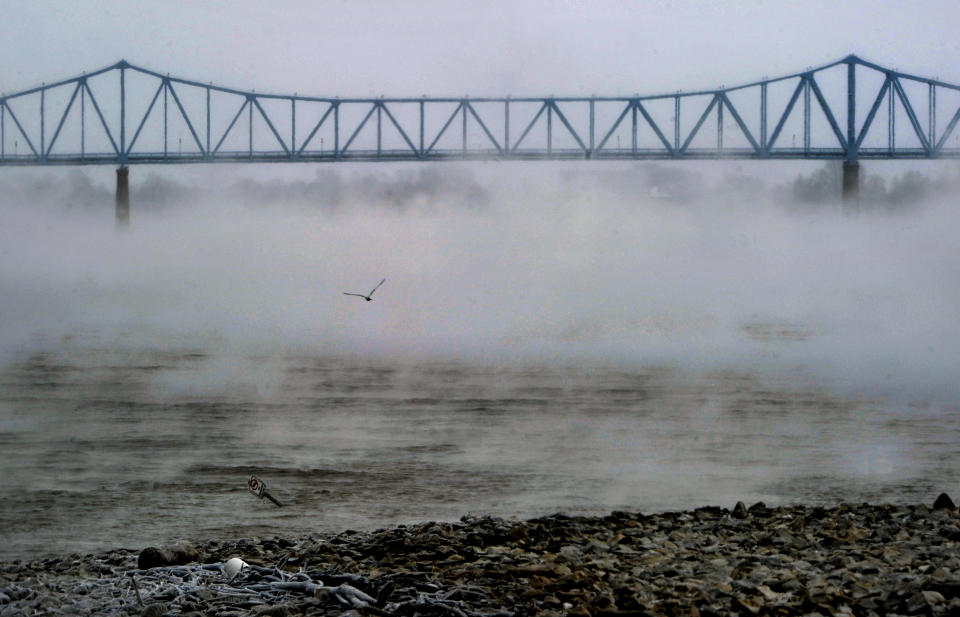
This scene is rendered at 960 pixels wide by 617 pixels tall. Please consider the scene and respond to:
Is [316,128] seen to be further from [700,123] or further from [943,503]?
[943,503]

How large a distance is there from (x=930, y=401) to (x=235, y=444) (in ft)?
53.8

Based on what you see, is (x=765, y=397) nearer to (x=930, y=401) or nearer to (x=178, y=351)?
(x=930, y=401)

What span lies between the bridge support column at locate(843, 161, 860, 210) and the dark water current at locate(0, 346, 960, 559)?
33.7m

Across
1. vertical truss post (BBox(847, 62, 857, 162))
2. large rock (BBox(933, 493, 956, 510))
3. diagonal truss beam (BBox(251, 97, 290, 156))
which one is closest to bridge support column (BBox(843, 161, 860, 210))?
vertical truss post (BBox(847, 62, 857, 162))

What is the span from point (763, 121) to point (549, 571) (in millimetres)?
65474

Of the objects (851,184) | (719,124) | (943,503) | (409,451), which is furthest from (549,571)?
(719,124)

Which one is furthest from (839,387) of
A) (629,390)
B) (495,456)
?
(495,456)

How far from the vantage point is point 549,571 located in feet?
29.0

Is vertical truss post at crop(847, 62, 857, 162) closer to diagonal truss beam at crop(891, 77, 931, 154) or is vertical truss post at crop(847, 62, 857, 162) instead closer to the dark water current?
diagonal truss beam at crop(891, 77, 931, 154)

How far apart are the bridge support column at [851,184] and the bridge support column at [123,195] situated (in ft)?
122

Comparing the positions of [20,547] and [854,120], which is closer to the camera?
[20,547]

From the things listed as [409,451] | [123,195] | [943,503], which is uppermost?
[123,195]

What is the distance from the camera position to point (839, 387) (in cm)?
3123

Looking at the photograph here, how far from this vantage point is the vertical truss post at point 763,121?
68.2 metres
